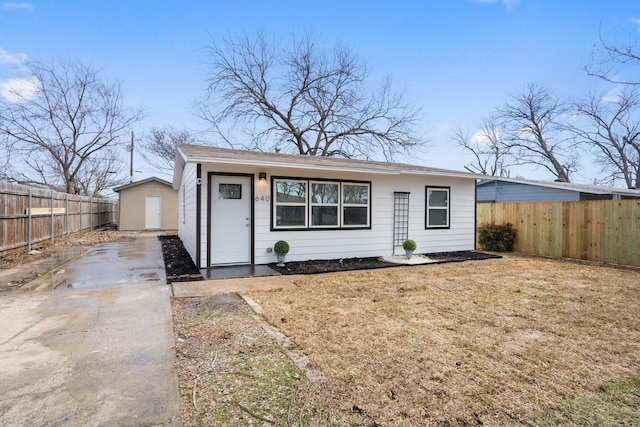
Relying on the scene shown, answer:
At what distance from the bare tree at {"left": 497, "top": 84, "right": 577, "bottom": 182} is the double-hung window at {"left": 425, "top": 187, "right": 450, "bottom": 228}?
674 inches

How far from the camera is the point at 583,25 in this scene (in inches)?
366

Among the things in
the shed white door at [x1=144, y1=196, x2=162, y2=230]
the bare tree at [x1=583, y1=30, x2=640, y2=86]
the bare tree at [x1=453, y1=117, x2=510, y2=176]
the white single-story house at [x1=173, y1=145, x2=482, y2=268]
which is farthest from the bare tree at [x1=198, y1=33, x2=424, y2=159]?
the white single-story house at [x1=173, y1=145, x2=482, y2=268]

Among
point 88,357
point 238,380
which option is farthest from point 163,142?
point 238,380

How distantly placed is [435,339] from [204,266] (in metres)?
5.04

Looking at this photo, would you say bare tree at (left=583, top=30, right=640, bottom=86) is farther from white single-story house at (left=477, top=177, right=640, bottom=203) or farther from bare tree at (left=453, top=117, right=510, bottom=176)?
bare tree at (left=453, top=117, right=510, bottom=176)

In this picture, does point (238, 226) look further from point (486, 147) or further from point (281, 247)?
point (486, 147)

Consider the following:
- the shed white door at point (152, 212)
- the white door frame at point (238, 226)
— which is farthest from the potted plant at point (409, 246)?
the shed white door at point (152, 212)

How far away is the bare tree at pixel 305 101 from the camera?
18.7 meters

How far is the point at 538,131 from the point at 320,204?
2127 centimetres

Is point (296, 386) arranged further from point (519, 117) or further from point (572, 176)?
point (572, 176)

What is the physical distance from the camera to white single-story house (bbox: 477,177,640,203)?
12656 mm

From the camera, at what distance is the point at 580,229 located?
8859 mm

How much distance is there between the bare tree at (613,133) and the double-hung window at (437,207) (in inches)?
658

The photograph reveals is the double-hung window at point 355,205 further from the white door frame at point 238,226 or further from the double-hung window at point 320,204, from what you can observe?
the white door frame at point 238,226
